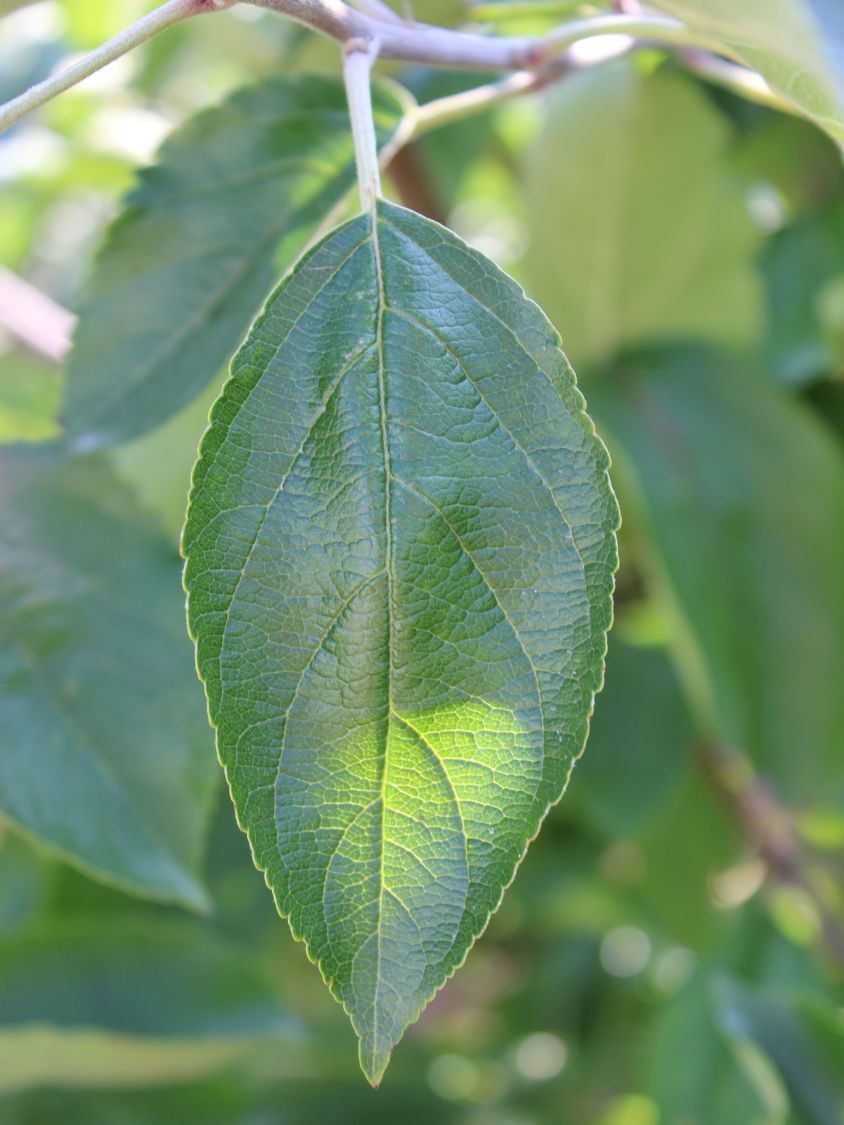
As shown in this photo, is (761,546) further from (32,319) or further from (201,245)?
(32,319)

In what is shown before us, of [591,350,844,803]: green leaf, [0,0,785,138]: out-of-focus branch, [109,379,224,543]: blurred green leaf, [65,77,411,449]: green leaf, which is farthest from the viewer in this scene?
[591,350,844,803]: green leaf

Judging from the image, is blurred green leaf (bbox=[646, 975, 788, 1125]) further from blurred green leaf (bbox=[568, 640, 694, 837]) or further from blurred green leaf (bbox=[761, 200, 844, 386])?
blurred green leaf (bbox=[761, 200, 844, 386])

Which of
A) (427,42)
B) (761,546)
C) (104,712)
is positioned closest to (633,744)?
(761,546)

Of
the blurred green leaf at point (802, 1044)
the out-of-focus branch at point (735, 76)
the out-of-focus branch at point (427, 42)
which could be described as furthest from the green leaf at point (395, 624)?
the blurred green leaf at point (802, 1044)

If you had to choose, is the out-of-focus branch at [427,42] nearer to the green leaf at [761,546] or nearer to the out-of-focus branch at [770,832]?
the green leaf at [761,546]

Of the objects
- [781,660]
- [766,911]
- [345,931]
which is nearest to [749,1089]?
[766,911]

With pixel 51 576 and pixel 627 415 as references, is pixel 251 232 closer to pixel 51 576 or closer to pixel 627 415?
pixel 51 576

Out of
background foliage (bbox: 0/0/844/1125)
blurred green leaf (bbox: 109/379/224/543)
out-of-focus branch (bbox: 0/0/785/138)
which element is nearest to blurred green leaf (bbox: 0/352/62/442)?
background foliage (bbox: 0/0/844/1125)
